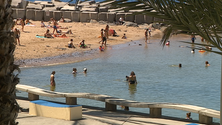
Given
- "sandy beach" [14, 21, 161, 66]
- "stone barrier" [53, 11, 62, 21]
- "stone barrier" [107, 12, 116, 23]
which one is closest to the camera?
"sandy beach" [14, 21, 161, 66]

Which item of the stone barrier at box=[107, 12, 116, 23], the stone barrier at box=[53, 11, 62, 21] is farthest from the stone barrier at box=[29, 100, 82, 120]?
the stone barrier at box=[53, 11, 62, 21]

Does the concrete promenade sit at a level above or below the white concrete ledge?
below

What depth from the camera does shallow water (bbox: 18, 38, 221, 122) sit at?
51.8 ft

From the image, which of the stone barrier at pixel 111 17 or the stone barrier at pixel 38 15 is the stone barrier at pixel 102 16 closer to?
the stone barrier at pixel 111 17

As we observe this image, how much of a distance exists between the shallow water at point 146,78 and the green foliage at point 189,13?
7.89 m

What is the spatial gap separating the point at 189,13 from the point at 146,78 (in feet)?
51.3

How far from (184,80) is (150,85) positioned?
2358 mm

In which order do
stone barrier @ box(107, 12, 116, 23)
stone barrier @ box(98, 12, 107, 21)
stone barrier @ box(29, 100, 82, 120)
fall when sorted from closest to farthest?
stone barrier @ box(29, 100, 82, 120) → stone barrier @ box(98, 12, 107, 21) → stone barrier @ box(107, 12, 116, 23)

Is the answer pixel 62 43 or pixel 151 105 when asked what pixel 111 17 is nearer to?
pixel 62 43

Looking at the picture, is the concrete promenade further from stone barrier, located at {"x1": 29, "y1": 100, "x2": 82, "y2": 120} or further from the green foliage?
the green foliage

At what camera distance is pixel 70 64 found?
23.4 metres

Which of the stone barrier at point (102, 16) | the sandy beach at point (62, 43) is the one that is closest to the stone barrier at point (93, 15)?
the stone barrier at point (102, 16)

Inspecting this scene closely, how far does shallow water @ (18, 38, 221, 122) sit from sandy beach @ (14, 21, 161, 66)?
1.67 m

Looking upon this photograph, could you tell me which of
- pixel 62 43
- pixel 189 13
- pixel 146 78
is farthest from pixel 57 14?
pixel 189 13
